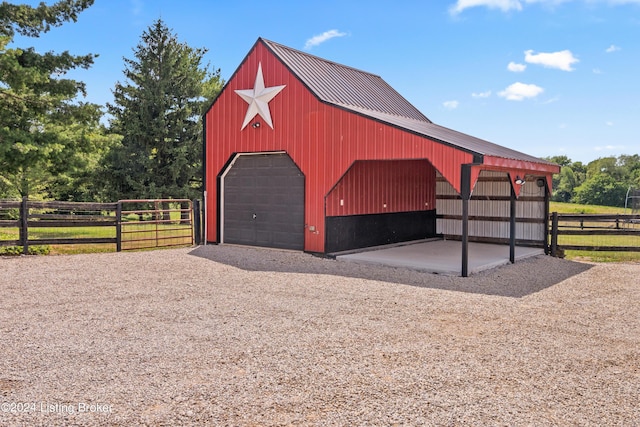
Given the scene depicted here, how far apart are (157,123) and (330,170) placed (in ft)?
58.4

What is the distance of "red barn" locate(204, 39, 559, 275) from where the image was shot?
1128cm

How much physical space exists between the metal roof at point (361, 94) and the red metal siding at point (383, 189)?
1318 mm

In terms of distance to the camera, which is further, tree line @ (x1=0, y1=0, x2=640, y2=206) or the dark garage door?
tree line @ (x1=0, y1=0, x2=640, y2=206)

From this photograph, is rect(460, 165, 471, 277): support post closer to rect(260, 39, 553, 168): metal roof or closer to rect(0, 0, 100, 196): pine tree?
rect(260, 39, 553, 168): metal roof

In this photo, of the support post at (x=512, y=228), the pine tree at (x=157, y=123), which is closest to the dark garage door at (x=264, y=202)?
the support post at (x=512, y=228)

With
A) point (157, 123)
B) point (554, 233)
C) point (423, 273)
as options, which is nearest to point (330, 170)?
point (423, 273)

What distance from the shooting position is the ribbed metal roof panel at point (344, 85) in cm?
1262

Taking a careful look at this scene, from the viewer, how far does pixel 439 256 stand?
38.8ft

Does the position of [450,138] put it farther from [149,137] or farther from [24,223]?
[149,137]

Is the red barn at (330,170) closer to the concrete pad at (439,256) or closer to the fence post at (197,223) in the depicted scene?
the fence post at (197,223)

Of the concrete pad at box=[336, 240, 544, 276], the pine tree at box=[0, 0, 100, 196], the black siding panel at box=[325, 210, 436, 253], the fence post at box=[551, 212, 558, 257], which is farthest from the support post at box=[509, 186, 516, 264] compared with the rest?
the pine tree at box=[0, 0, 100, 196]

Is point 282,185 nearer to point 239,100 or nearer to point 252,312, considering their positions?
point 239,100

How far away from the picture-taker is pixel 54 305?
6.93 metres

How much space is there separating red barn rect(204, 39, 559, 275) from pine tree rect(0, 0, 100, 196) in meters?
5.20
